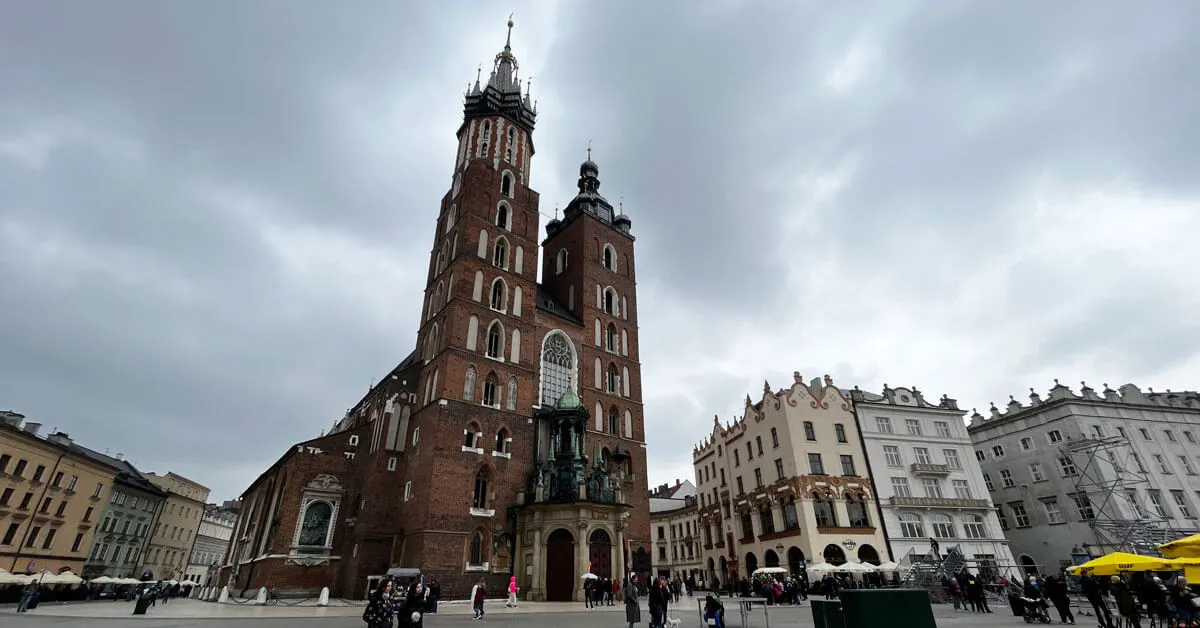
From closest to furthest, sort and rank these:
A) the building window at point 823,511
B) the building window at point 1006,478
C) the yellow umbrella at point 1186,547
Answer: the yellow umbrella at point 1186,547 → the building window at point 823,511 → the building window at point 1006,478

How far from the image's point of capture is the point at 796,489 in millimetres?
37688

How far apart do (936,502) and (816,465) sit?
9.26m

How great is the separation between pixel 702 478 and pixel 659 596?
1689 inches

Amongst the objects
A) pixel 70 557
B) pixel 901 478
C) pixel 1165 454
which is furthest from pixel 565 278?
pixel 1165 454

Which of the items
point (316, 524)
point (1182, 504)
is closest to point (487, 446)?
point (316, 524)

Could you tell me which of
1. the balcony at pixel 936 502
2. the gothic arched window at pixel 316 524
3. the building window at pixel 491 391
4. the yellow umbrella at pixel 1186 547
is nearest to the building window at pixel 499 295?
the building window at pixel 491 391

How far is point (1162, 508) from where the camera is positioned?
4019 cm

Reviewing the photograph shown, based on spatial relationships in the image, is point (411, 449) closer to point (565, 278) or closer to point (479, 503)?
point (479, 503)

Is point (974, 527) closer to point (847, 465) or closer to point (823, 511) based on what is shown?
point (847, 465)

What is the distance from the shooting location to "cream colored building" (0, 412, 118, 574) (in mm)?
37812

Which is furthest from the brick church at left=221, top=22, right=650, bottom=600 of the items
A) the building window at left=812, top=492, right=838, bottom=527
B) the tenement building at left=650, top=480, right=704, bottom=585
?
the tenement building at left=650, top=480, right=704, bottom=585

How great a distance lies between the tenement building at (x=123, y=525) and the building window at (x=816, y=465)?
60002 mm

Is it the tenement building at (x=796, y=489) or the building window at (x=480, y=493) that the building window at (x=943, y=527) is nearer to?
A: the tenement building at (x=796, y=489)

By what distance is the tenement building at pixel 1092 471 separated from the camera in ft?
128
